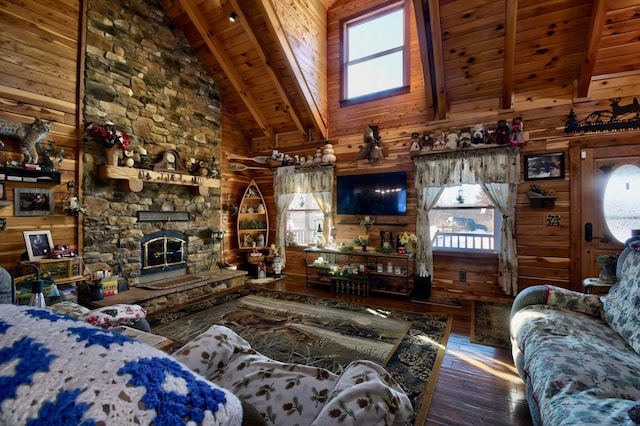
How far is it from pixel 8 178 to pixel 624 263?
18.5ft

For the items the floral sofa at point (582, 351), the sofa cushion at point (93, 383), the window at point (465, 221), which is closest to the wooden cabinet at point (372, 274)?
the window at point (465, 221)

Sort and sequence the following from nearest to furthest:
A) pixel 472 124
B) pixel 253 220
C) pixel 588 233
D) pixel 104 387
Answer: pixel 104 387, pixel 588 233, pixel 472 124, pixel 253 220

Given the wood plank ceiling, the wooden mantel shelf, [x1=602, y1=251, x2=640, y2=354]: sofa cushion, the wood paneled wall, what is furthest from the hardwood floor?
the wood paneled wall

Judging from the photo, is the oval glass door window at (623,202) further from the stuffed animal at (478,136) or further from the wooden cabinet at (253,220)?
the wooden cabinet at (253,220)

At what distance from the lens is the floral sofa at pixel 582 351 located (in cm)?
124

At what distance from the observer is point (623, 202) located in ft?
11.8

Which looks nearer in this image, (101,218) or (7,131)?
(7,131)

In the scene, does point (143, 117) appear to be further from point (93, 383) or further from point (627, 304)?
point (627, 304)

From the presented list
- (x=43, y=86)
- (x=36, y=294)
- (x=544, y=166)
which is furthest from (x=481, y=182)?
(x=43, y=86)

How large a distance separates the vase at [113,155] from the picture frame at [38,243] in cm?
110

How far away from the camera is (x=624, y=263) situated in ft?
7.10

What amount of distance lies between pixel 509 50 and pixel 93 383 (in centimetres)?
478

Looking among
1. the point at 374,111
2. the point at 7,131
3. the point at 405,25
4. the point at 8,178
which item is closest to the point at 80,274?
the point at 8,178

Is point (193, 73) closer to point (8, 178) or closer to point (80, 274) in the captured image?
point (8, 178)
